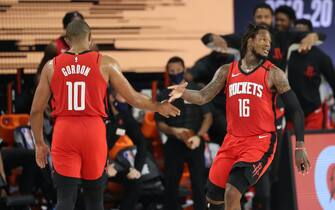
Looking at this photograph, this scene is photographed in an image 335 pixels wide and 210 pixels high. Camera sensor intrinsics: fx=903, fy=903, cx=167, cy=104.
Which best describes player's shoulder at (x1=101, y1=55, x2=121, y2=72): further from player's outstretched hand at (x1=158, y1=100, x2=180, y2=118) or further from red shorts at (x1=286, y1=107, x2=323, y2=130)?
red shorts at (x1=286, y1=107, x2=323, y2=130)

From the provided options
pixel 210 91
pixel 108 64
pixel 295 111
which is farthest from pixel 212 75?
pixel 108 64

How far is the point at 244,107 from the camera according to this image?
7887 millimetres

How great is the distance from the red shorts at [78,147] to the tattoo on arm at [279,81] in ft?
5.07

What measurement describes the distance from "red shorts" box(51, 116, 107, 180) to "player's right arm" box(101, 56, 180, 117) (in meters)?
0.32

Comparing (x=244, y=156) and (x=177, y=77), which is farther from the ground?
(x=177, y=77)

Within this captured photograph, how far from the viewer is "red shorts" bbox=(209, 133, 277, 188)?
7.76m

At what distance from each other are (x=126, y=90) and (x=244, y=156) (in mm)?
1164

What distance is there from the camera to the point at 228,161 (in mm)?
7883

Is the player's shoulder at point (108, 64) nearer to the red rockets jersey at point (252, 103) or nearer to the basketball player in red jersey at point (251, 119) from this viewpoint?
the basketball player in red jersey at point (251, 119)

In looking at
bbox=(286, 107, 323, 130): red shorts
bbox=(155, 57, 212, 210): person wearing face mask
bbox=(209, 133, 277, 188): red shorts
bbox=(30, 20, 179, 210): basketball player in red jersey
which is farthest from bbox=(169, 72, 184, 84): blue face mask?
bbox=(30, 20, 179, 210): basketball player in red jersey

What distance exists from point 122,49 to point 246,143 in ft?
14.3

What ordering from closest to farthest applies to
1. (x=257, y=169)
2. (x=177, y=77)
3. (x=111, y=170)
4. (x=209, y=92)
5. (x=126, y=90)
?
(x=126, y=90) → (x=257, y=169) → (x=209, y=92) → (x=111, y=170) → (x=177, y=77)

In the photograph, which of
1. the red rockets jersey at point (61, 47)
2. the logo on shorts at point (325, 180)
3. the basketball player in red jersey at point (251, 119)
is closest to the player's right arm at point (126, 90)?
the basketball player in red jersey at point (251, 119)

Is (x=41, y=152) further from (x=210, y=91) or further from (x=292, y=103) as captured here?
(x=292, y=103)
